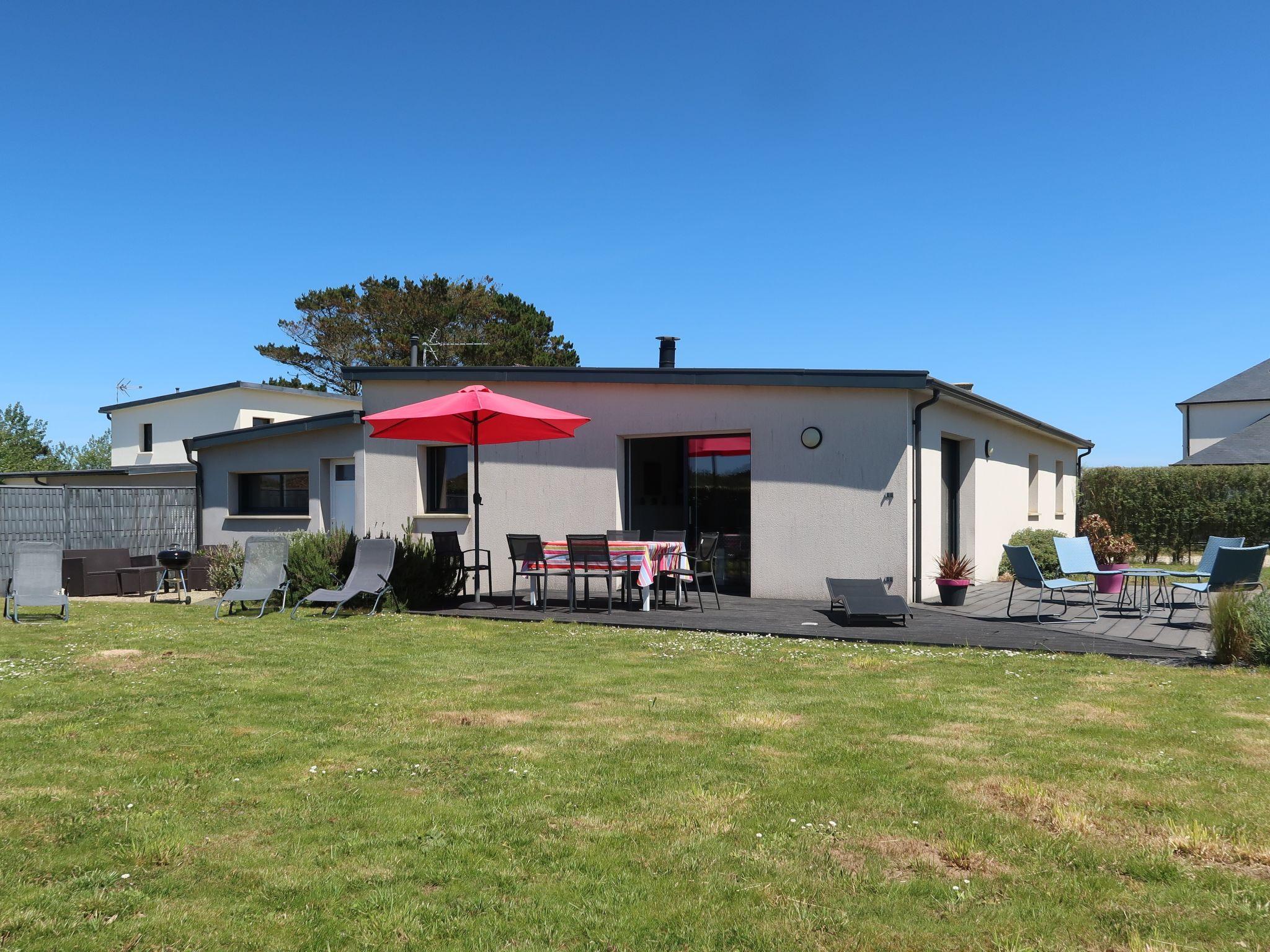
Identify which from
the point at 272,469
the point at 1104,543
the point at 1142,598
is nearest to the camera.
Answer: the point at 1142,598

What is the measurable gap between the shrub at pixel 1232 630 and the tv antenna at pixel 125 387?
128 feet

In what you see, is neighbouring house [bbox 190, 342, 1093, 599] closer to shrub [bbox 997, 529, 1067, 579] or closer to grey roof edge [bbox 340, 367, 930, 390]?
grey roof edge [bbox 340, 367, 930, 390]

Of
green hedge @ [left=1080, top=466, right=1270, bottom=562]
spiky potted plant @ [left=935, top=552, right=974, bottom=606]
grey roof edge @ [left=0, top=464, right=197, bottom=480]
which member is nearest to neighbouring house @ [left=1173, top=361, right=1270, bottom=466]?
green hedge @ [left=1080, top=466, right=1270, bottom=562]

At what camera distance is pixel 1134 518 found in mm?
21844

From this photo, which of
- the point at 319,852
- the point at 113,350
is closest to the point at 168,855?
the point at 319,852

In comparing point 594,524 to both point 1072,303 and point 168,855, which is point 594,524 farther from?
point 1072,303

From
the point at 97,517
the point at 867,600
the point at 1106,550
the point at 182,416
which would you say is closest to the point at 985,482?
the point at 1106,550

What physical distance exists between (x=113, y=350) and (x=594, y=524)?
28.2 m

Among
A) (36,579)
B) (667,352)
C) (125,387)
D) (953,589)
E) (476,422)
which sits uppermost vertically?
(125,387)

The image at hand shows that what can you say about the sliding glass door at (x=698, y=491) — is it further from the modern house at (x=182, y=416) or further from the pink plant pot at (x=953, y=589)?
the modern house at (x=182, y=416)

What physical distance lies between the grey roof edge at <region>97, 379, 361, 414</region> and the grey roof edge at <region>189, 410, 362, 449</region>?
436 inches

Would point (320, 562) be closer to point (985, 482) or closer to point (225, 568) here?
point (225, 568)

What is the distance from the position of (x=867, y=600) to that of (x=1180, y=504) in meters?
15.0

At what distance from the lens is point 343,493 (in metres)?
16.7
